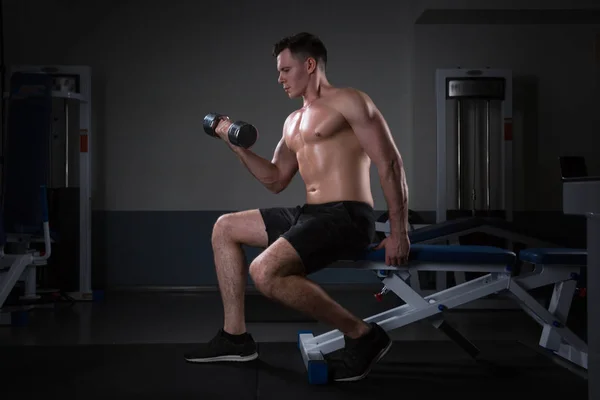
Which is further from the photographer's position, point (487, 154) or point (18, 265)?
point (487, 154)

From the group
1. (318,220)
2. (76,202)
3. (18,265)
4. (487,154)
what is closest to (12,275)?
(18,265)

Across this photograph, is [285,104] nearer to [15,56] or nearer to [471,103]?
[471,103]

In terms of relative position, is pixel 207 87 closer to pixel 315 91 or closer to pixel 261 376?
pixel 315 91

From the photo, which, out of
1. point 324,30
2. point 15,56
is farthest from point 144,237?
point 324,30

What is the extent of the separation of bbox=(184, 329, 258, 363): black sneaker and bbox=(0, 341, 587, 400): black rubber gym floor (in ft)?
0.14

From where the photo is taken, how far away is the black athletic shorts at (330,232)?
2191 millimetres

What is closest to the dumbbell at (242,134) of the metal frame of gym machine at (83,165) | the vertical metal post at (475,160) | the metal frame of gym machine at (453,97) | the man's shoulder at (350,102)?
the man's shoulder at (350,102)

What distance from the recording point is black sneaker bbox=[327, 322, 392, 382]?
7.06 ft

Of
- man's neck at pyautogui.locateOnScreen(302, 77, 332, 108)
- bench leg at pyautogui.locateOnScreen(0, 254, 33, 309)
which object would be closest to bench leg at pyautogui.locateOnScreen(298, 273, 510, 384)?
man's neck at pyautogui.locateOnScreen(302, 77, 332, 108)

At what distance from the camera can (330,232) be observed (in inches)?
86.7

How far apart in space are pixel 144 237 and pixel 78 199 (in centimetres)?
69

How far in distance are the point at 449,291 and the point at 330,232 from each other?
669 mm

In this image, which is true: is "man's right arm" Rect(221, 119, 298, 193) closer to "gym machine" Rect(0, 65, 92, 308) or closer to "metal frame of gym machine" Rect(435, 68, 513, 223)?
"metal frame of gym machine" Rect(435, 68, 513, 223)

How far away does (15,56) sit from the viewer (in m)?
5.00
